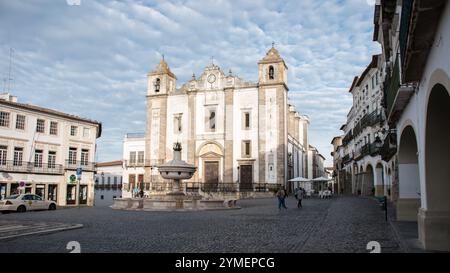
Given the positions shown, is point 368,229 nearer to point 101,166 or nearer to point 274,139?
point 274,139

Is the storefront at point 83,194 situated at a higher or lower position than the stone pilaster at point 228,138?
lower

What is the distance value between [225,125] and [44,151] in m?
19.5

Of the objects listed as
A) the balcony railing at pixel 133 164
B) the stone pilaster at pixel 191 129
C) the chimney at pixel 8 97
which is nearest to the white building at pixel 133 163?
the balcony railing at pixel 133 164

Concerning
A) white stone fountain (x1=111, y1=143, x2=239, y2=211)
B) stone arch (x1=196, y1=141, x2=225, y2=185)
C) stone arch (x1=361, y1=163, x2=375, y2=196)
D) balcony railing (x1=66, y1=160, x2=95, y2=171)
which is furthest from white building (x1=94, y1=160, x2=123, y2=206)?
white stone fountain (x1=111, y1=143, x2=239, y2=211)

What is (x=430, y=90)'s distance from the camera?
745 cm

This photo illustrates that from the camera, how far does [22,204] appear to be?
2416 centimetres

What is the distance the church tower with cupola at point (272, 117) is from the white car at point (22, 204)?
24347mm

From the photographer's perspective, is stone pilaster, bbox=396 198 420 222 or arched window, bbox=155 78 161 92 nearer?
stone pilaster, bbox=396 198 420 222

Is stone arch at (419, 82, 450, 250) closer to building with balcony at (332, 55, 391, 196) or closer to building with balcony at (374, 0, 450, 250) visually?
building with balcony at (374, 0, 450, 250)

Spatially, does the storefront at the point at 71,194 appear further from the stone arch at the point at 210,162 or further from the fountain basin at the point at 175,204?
the fountain basin at the point at 175,204

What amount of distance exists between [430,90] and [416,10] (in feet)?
6.49

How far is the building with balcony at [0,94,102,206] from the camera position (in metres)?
33.8

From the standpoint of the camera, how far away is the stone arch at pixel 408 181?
1487 cm

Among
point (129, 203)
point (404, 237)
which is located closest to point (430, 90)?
point (404, 237)
